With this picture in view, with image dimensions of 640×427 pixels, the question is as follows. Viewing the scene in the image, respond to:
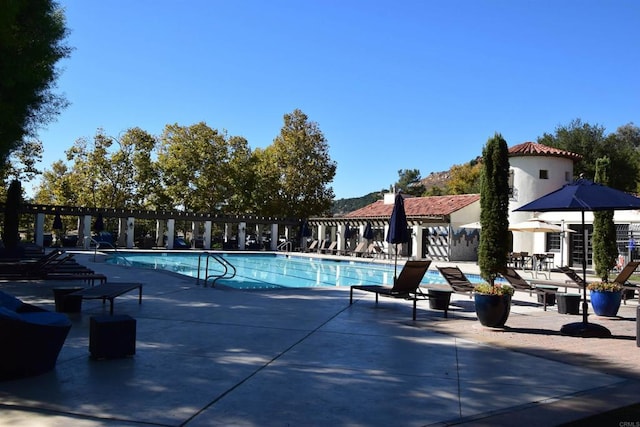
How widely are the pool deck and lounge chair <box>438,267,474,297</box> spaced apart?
172cm

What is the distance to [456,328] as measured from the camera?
741cm

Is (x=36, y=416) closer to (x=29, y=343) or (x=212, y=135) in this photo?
(x=29, y=343)

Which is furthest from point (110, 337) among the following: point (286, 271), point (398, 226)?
point (286, 271)

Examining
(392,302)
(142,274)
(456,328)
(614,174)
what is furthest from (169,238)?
(614,174)

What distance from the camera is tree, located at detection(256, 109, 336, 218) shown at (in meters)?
38.8

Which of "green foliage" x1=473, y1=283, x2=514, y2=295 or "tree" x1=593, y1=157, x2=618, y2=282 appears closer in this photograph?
"green foliage" x1=473, y1=283, x2=514, y2=295

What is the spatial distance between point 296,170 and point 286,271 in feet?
59.0

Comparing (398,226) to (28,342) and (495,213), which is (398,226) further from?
(28,342)

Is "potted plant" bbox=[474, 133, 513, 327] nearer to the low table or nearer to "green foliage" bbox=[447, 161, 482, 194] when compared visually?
the low table

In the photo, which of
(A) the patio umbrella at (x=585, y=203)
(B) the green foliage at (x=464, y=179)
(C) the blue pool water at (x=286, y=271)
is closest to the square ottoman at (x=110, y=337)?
(A) the patio umbrella at (x=585, y=203)

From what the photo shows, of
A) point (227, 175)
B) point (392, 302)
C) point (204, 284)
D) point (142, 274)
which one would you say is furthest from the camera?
point (227, 175)

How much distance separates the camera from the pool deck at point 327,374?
143 inches

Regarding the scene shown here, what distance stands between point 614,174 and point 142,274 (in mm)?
33519

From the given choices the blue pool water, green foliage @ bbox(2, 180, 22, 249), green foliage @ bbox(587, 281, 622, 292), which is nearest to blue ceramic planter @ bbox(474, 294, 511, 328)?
green foliage @ bbox(587, 281, 622, 292)
